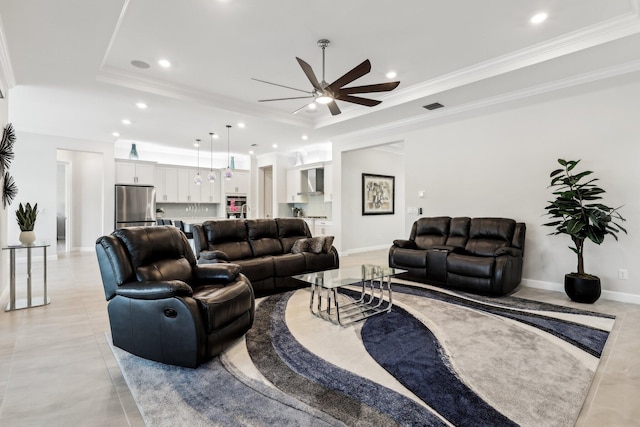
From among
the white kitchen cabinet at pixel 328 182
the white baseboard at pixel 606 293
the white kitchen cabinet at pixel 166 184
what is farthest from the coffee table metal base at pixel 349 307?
the white kitchen cabinet at pixel 166 184

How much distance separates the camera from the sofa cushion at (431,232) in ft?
17.2

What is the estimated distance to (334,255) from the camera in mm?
4828

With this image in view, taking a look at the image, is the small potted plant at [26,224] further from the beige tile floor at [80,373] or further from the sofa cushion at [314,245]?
the sofa cushion at [314,245]

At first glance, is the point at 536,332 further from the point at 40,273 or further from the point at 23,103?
the point at 23,103

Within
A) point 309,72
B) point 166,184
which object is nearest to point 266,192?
point 166,184

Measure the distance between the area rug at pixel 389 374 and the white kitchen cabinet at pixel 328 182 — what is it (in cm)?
493

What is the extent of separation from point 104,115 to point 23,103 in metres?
1.07

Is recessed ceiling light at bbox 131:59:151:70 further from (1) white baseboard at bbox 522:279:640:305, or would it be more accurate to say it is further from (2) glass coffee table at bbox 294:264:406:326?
(1) white baseboard at bbox 522:279:640:305

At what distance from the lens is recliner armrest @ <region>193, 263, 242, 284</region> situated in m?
2.96

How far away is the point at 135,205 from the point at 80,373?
6757 millimetres

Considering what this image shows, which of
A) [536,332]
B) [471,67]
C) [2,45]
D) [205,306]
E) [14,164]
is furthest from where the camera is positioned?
[14,164]

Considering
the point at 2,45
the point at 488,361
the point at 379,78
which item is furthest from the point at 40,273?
the point at 488,361

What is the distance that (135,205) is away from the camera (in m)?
8.19

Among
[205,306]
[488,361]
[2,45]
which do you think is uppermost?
[2,45]
